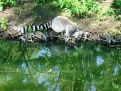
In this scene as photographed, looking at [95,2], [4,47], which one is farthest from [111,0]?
[4,47]

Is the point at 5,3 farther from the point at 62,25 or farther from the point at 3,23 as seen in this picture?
the point at 62,25

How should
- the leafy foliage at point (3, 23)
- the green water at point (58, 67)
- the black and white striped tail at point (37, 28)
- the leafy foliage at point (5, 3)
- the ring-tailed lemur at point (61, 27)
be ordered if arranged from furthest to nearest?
the leafy foliage at point (5, 3)
the leafy foliage at point (3, 23)
the black and white striped tail at point (37, 28)
the ring-tailed lemur at point (61, 27)
the green water at point (58, 67)

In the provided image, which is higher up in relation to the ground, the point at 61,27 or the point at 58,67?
the point at 61,27

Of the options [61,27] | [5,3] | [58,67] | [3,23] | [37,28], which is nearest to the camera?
[58,67]

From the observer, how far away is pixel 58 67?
1217 cm

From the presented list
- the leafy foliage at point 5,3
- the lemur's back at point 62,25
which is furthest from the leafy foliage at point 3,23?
the lemur's back at point 62,25

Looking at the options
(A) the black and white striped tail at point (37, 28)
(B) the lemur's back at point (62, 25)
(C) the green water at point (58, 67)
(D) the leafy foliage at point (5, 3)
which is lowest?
(C) the green water at point (58, 67)

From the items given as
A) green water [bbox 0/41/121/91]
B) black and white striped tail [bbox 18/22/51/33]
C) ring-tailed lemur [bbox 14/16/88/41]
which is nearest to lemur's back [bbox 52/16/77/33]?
ring-tailed lemur [bbox 14/16/88/41]

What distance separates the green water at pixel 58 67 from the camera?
431 inches

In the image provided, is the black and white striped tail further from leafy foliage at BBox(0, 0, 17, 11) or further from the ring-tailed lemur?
leafy foliage at BBox(0, 0, 17, 11)

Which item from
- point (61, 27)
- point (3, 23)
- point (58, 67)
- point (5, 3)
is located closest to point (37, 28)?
point (61, 27)

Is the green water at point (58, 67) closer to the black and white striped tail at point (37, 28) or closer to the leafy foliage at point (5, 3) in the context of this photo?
the black and white striped tail at point (37, 28)

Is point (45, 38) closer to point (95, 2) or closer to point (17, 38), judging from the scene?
point (17, 38)

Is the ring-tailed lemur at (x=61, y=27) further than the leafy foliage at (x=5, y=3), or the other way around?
the leafy foliage at (x=5, y=3)
